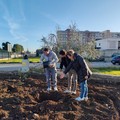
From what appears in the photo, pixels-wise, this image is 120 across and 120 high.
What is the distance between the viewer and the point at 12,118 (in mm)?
4172

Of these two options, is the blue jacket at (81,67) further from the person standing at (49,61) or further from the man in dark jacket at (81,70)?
the person standing at (49,61)

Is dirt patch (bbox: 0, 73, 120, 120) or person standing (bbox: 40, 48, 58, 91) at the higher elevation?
person standing (bbox: 40, 48, 58, 91)

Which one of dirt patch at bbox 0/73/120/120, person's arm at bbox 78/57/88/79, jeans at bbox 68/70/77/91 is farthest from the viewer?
jeans at bbox 68/70/77/91

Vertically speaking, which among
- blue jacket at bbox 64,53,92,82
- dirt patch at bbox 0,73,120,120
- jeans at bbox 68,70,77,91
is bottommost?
dirt patch at bbox 0,73,120,120

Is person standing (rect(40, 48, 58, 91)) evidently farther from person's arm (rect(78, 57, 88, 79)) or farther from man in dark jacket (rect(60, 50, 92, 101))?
person's arm (rect(78, 57, 88, 79))

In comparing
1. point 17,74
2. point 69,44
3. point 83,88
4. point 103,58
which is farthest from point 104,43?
point 83,88

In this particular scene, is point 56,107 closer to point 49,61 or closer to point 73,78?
point 73,78

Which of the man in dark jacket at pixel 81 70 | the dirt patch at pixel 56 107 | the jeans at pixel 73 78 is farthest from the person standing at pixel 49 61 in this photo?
the man in dark jacket at pixel 81 70

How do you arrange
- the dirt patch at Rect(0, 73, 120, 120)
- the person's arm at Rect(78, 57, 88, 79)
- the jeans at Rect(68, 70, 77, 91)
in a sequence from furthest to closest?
1. the jeans at Rect(68, 70, 77, 91)
2. the person's arm at Rect(78, 57, 88, 79)
3. the dirt patch at Rect(0, 73, 120, 120)

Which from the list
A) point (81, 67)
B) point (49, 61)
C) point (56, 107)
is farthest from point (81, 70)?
point (49, 61)

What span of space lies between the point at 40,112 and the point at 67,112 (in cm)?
64

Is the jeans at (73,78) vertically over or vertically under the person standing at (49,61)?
under

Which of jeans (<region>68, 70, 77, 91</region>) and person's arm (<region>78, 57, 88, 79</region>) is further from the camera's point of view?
jeans (<region>68, 70, 77, 91</region>)

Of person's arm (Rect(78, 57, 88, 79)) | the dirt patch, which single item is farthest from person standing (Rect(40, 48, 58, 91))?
person's arm (Rect(78, 57, 88, 79))
